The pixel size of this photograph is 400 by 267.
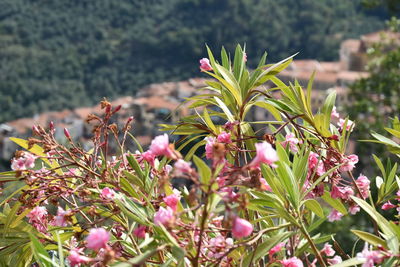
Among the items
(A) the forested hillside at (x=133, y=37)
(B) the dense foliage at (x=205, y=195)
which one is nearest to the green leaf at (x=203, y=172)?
(B) the dense foliage at (x=205, y=195)

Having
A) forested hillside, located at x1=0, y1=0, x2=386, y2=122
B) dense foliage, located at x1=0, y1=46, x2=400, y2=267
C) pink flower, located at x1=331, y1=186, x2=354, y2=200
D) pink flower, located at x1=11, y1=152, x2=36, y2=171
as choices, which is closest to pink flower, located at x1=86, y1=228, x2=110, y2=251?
dense foliage, located at x1=0, y1=46, x2=400, y2=267

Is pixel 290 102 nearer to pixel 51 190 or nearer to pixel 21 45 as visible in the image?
pixel 51 190

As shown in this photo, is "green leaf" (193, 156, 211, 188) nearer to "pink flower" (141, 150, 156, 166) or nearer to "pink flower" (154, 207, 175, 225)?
"pink flower" (154, 207, 175, 225)

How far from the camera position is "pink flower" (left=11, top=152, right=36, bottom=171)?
873 mm

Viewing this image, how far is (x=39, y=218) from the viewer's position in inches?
37.4

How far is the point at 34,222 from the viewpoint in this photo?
97 centimetres

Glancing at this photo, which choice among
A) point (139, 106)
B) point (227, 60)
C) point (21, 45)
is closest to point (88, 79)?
point (21, 45)

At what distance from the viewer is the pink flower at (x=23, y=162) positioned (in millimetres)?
873

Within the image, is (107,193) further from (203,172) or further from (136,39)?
(136,39)

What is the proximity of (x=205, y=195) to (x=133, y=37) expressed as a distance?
128ft

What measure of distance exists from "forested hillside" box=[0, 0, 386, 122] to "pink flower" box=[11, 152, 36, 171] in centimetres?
3221

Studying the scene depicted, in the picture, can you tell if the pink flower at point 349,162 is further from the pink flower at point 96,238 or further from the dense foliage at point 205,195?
the pink flower at point 96,238

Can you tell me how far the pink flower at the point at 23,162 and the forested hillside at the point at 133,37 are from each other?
106 feet

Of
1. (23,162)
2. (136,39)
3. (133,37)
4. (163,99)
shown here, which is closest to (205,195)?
(23,162)
